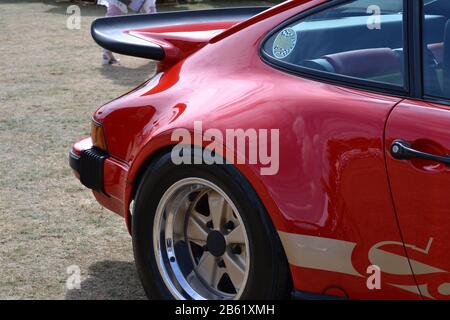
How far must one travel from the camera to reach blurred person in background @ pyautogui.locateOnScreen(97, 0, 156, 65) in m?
9.44

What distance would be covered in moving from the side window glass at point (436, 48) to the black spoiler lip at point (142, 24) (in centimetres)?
118

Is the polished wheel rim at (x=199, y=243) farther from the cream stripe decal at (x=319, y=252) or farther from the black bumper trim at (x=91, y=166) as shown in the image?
the black bumper trim at (x=91, y=166)

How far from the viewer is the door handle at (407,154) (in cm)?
264

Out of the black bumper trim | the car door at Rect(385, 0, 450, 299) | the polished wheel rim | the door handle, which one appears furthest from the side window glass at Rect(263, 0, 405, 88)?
the black bumper trim

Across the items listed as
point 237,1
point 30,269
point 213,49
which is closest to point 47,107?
point 30,269

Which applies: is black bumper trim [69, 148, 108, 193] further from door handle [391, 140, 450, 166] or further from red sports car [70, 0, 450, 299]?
door handle [391, 140, 450, 166]

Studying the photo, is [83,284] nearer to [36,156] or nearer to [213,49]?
[213,49]

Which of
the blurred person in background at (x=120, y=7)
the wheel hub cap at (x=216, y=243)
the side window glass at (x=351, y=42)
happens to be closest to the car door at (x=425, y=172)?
the side window glass at (x=351, y=42)

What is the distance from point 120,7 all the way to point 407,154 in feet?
23.5

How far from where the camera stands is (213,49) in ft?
11.7

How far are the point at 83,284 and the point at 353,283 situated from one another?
1.62m

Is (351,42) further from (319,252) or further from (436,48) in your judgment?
(319,252)

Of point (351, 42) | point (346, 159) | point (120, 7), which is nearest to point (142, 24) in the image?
point (351, 42)

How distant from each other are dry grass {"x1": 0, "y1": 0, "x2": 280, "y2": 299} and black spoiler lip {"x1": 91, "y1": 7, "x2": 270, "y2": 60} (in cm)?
112
